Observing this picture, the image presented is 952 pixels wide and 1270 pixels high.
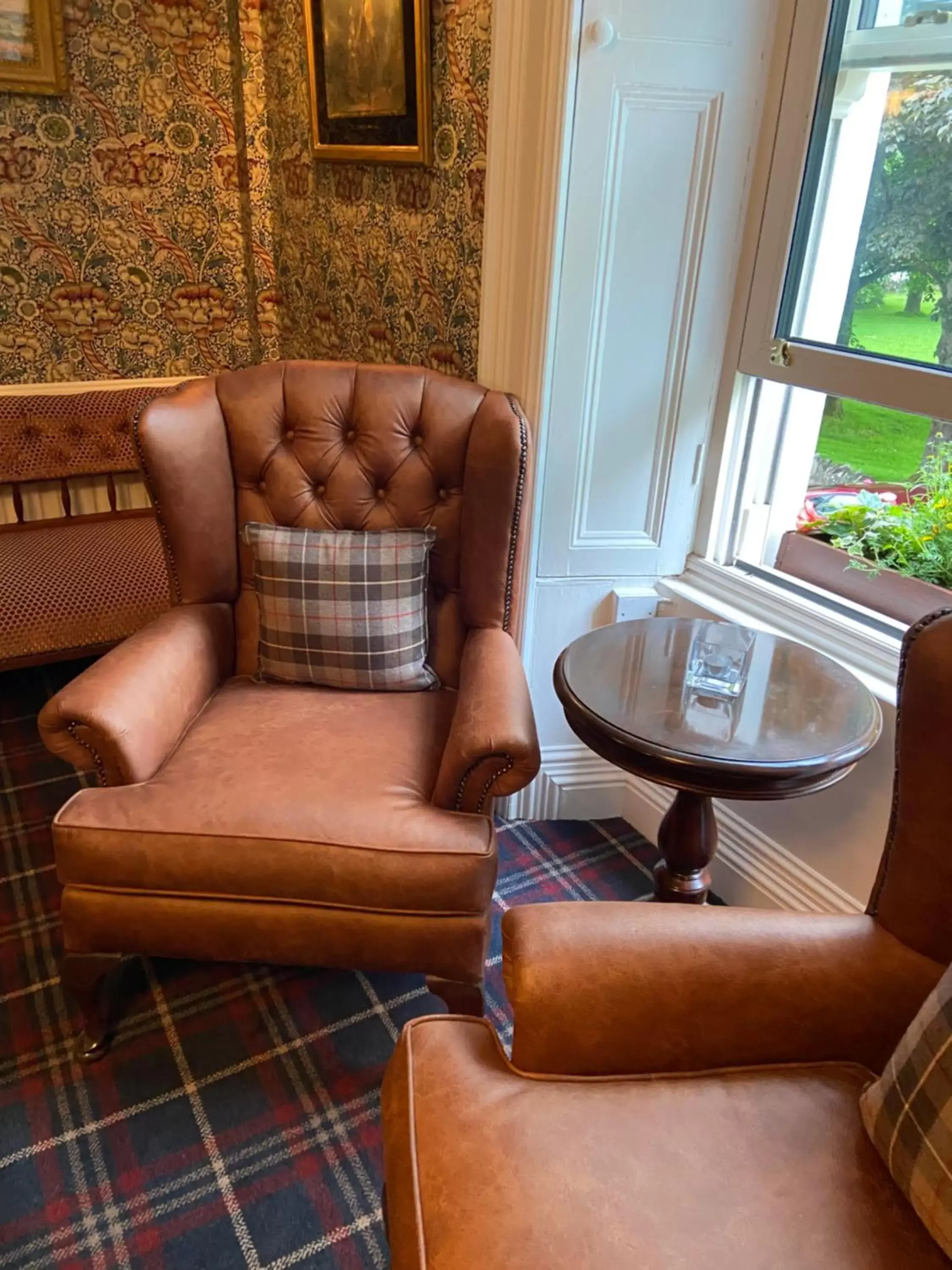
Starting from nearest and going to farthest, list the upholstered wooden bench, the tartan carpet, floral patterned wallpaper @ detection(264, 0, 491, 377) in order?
the tartan carpet, floral patterned wallpaper @ detection(264, 0, 491, 377), the upholstered wooden bench

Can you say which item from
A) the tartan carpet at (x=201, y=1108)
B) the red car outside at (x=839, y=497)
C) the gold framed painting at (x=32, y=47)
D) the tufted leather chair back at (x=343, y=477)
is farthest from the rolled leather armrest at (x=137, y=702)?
the gold framed painting at (x=32, y=47)

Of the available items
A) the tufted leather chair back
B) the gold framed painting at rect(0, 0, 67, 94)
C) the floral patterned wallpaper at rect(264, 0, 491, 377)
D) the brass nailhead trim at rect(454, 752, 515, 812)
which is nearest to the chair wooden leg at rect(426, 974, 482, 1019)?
the brass nailhead trim at rect(454, 752, 515, 812)

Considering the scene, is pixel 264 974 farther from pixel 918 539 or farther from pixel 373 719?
pixel 918 539

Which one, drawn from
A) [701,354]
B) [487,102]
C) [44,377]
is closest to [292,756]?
[701,354]

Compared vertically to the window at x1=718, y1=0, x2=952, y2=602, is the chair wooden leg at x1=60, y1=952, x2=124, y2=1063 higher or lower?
lower

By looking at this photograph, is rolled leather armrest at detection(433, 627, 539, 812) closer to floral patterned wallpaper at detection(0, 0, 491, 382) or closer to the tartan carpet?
the tartan carpet

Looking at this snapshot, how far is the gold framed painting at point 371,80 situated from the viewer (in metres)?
2.00

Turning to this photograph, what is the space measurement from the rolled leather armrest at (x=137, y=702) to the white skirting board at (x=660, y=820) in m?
0.87

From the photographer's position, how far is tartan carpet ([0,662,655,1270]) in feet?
4.33

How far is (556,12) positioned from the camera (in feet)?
5.32

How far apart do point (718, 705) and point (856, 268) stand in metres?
0.88

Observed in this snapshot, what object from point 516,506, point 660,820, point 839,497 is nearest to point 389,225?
point 516,506

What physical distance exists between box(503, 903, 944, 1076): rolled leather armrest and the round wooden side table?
296 mm

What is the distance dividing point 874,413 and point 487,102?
3.27 feet
